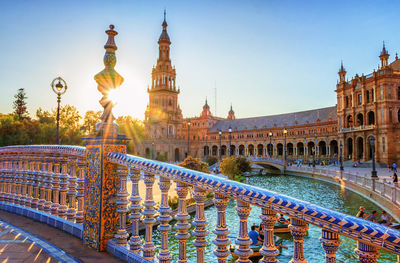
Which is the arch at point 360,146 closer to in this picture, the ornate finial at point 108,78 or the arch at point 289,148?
the arch at point 289,148

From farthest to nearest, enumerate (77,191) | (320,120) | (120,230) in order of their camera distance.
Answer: (320,120) < (77,191) < (120,230)

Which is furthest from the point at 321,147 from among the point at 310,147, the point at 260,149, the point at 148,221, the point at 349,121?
the point at 148,221

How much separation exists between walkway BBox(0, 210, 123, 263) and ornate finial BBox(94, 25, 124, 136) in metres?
1.79

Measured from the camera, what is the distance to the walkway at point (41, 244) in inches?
149

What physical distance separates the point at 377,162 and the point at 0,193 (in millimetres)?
49822

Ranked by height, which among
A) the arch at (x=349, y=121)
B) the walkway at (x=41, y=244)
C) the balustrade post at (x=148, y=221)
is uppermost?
the arch at (x=349, y=121)

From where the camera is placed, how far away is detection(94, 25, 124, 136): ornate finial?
4.46 m

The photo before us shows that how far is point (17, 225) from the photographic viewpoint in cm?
541

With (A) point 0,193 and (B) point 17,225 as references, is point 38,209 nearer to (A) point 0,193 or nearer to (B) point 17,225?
(B) point 17,225

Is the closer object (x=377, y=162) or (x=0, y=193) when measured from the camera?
(x=0, y=193)

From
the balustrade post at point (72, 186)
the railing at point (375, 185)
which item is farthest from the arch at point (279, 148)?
the balustrade post at point (72, 186)

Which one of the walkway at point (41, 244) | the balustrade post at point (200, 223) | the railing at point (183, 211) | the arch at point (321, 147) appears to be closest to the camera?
the railing at point (183, 211)

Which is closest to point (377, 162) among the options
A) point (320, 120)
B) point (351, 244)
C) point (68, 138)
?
point (320, 120)

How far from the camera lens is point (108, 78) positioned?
176 inches
